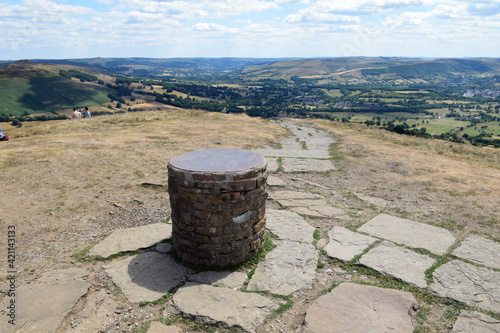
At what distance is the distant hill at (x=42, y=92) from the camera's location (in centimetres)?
8882

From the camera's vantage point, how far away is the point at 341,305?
12.8ft

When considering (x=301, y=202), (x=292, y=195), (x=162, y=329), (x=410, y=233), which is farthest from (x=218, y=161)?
(x=410, y=233)

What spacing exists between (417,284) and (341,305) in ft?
4.18

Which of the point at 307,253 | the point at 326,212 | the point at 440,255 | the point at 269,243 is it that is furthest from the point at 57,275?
the point at 440,255

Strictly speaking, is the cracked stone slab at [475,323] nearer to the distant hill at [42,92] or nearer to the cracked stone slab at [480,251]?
the cracked stone slab at [480,251]

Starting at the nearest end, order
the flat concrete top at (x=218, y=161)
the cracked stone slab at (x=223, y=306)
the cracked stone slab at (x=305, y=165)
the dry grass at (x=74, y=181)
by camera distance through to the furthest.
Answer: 1. the cracked stone slab at (x=223, y=306)
2. the flat concrete top at (x=218, y=161)
3. the dry grass at (x=74, y=181)
4. the cracked stone slab at (x=305, y=165)

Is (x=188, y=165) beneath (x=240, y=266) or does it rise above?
above

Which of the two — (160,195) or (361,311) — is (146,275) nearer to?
(361,311)

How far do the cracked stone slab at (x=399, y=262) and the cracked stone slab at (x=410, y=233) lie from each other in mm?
332

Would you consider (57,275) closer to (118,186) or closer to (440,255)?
(118,186)

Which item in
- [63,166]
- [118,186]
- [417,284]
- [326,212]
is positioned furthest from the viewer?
[63,166]

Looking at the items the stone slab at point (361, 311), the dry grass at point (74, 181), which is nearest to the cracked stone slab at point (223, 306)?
the stone slab at point (361, 311)

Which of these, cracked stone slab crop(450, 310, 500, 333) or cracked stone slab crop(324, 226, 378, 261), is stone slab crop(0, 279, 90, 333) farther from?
cracked stone slab crop(450, 310, 500, 333)

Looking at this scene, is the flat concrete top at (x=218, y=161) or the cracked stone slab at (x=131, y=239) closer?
the flat concrete top at (x=218, y=161)
